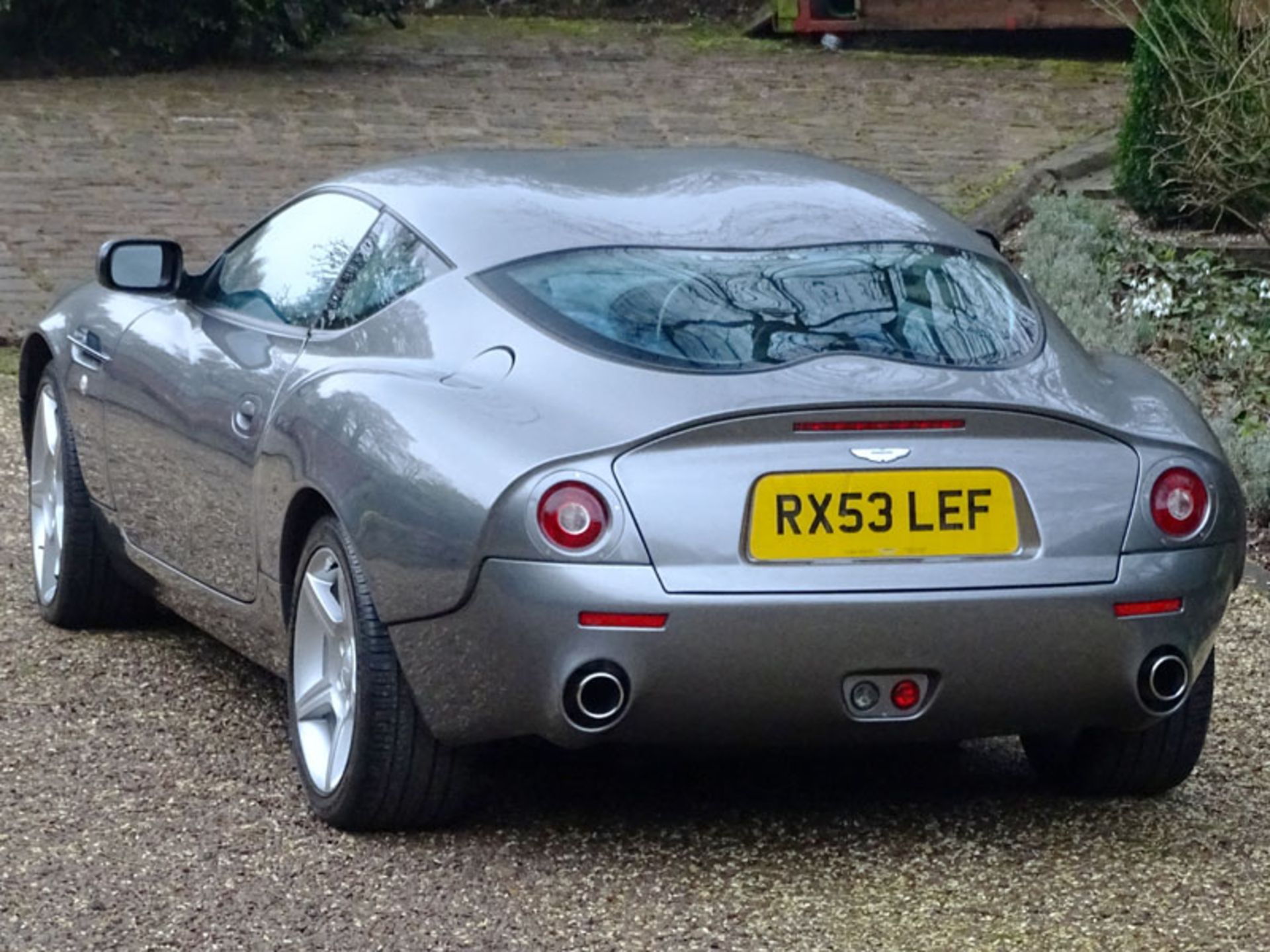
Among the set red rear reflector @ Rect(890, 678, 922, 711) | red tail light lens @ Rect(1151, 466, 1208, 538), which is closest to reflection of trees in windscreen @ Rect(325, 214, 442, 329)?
red rear reflector @ Rect(890, 678, 922, 711)

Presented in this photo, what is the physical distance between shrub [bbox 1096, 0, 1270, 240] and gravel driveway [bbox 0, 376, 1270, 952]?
15.8ft

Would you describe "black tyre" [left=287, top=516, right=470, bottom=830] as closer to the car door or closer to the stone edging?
the car door

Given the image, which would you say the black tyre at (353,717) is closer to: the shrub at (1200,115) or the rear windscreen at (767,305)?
the rear windscreen at (767,305)

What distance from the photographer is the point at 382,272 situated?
5.52 meters

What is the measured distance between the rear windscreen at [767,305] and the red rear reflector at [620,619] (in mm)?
551

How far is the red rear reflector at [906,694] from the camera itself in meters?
4.67

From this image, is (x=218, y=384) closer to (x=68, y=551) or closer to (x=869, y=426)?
(x=68, y=551)

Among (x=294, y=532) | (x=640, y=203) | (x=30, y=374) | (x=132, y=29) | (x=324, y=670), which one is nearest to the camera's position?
(x=324, y=670)

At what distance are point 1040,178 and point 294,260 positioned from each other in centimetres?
763

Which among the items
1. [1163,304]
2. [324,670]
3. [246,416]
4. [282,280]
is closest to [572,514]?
[324,670]

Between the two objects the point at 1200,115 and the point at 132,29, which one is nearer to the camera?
the point at 1200,115

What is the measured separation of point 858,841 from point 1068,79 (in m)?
13.1

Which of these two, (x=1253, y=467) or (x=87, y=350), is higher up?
(x=87, y=350)

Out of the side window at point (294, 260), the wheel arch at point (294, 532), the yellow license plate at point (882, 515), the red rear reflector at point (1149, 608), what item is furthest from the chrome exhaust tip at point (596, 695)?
the side window at point (294, 260)
